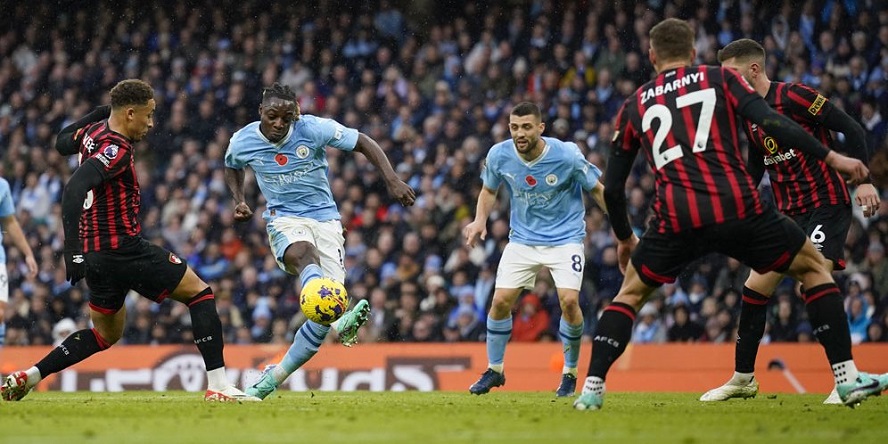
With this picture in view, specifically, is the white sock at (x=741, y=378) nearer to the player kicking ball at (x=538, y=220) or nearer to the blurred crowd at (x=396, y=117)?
the player kicking ball at (x=538, y=220)

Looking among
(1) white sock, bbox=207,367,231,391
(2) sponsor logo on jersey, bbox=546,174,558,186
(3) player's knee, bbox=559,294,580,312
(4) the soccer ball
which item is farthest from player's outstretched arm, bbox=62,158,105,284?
(3) player's knee, bbox=559,294,580,312

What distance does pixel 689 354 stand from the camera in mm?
14055

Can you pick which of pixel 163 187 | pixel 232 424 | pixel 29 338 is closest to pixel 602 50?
pixel 163 187

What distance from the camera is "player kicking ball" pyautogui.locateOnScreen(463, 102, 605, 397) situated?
10.4 m

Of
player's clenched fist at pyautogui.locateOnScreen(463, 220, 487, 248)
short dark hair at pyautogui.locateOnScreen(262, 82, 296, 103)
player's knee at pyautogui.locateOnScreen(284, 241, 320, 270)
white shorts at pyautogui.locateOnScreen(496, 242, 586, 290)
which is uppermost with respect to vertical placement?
short dark hair at pyautogui.locateOnScreen(262, 82, 296, 103)

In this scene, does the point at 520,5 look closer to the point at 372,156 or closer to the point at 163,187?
the point at 163,187

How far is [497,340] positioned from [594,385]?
3386 mm

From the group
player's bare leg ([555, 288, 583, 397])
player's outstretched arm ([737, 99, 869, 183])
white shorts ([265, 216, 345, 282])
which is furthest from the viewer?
player's bare leg ([555, 288, 583, 397])

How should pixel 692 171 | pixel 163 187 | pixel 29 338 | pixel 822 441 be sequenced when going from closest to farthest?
pixel 822 441 < pixel 692 171 < pixel 29 338 < pixel 163 187

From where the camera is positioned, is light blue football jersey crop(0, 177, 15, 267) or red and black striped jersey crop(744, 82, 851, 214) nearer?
red and black striped jersey crop(744, 82, 851, 214)

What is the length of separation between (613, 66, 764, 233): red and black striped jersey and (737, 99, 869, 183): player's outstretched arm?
6 cm

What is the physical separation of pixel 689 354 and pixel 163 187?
9.04 metres

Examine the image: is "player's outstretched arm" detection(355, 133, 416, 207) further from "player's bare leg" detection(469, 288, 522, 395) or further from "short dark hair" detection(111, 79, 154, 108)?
"player's bare leg" detection(469, 288, 522, 395)

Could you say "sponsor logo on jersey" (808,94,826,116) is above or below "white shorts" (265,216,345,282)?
above
